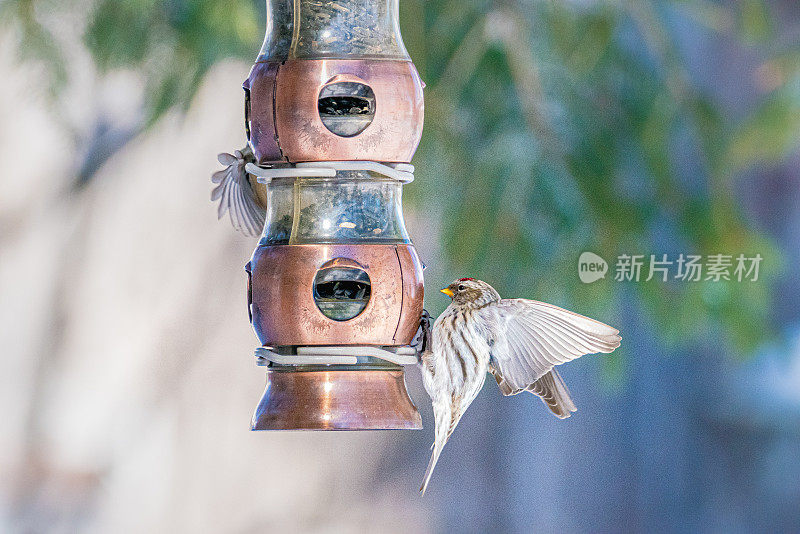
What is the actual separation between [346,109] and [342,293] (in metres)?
0.34

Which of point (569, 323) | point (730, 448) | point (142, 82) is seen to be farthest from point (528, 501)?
point (569, 323)

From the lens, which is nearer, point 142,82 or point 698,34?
point 142,82

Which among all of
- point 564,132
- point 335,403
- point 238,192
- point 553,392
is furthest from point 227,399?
point 335,403

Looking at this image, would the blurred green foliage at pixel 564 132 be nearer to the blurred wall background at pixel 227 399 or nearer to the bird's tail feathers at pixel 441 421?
the bird's tail feathers at pixel 441 421

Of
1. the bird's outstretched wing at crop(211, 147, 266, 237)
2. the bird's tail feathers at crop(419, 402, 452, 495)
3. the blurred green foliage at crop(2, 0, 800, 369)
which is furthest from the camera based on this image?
the blurred green foliage at crop(2, 0, 800, 369)

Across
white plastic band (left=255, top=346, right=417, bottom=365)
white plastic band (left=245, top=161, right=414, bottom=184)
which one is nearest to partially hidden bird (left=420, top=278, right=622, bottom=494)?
white plastic band (left=255, top=346, right=417, bottom=365)

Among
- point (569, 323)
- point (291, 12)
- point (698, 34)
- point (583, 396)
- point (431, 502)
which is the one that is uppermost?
point (698, 34)

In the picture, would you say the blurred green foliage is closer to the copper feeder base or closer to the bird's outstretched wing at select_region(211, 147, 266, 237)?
the bird's outstretched wing at select_region(211, 147, 266, 237)

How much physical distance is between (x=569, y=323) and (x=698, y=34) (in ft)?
11.3

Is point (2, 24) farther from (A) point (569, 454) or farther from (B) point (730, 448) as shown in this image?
(B) point (730, 448)

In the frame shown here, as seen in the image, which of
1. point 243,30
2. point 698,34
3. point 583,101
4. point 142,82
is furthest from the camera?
point 698,34

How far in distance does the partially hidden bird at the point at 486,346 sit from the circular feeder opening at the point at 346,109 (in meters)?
0.36

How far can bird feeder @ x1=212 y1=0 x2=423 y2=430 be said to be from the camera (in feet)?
7.52

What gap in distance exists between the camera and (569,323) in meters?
2.28
